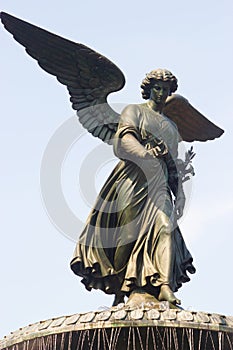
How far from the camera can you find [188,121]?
21.9 meters

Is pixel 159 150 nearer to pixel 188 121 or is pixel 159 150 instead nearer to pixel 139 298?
pixel 139 298

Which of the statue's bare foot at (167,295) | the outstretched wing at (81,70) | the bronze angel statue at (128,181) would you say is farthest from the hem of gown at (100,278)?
the outstretched wing at (81,70)

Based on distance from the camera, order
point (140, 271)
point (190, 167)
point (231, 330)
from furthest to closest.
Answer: point (190, 167), point (140, 271), point (231, 330)

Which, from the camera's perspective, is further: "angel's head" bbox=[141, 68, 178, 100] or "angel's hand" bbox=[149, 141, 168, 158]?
"angel's head" bbox=[141, 68, 178, 100]

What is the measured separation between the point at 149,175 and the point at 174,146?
76 cm

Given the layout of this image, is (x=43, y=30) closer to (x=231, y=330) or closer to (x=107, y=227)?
(x=107, y=227)

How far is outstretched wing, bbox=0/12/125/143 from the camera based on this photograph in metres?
20.3

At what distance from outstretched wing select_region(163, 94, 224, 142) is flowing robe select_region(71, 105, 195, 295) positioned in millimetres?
1325

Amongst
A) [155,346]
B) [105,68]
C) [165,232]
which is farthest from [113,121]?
[155,346]

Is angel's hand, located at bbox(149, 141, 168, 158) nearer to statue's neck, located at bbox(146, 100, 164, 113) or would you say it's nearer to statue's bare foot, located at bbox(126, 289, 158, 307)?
statue's neck, located at bbox(146, 100, 164, 113)

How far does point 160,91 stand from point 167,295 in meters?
3.60

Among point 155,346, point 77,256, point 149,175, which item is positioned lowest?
point 155,346

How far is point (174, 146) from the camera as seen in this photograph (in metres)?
19.9

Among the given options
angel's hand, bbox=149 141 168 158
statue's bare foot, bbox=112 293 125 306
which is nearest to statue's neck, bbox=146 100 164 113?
angel's hand, bbox=149 141 168 158
